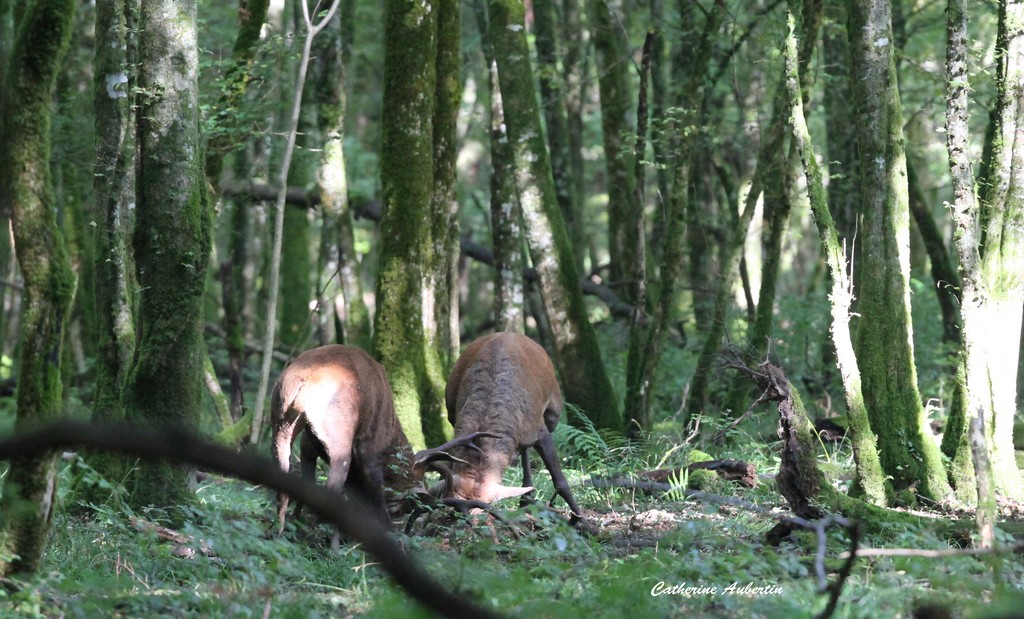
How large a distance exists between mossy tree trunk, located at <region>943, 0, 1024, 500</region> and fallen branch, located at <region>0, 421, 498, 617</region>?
7353mm

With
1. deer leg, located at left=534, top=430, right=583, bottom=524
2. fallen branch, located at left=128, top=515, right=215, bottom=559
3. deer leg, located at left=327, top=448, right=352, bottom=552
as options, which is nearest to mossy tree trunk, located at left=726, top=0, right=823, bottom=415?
deer leg, located at left=534, top=430, right=583, bottom=524

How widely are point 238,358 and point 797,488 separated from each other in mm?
10591

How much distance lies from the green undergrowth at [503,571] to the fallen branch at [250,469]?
0.96 m

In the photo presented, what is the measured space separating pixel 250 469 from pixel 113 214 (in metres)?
7.40

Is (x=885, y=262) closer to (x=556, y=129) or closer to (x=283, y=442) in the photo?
(x=283, y=442)

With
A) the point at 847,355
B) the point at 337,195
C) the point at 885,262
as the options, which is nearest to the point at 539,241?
the point at 337,195

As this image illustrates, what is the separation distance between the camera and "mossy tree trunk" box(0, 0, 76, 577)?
17.4ft

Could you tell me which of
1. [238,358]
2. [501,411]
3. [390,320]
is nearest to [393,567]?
[501,411]

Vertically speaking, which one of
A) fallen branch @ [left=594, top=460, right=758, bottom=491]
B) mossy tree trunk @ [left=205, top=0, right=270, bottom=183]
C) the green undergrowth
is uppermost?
mossy tree trunk @ [left=205, top=0, right=270, bottom=183]

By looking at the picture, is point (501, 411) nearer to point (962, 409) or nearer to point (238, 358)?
point (962, 409)

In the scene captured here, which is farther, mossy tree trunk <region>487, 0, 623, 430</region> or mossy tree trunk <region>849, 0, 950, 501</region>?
mossy tree trunk <region>487, 0, 623, 430</region>

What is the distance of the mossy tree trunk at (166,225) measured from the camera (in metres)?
7.82

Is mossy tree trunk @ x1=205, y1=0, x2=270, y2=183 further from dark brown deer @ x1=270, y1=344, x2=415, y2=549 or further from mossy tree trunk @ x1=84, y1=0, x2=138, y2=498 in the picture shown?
dark brown deer @ x1=270, y1=344, x2=415, y2=549

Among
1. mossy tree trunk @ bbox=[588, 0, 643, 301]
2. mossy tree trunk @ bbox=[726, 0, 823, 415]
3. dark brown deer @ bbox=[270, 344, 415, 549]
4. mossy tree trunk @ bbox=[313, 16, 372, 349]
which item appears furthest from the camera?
mossy tree trunk @ bbox=[588, 0, 643, 301]
